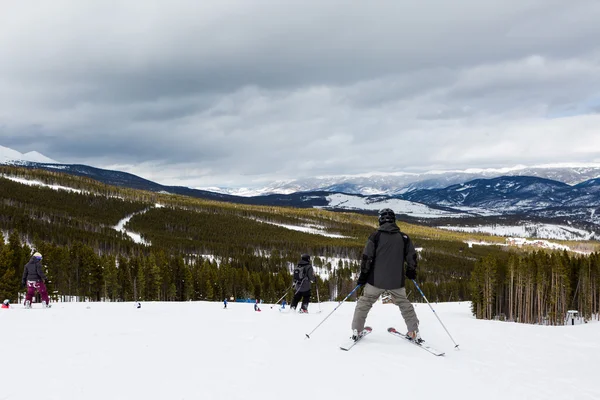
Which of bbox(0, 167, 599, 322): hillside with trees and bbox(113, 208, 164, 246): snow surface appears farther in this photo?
bbox(113, 208, 164, 246): snow surface

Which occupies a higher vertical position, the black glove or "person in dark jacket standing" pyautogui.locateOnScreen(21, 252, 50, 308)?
the black glove

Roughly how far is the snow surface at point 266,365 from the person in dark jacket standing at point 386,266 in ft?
3.60

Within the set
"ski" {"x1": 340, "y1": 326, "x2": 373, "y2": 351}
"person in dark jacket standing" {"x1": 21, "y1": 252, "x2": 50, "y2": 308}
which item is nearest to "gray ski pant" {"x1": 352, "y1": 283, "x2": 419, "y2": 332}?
"ski" {"x1": 340, "y1": 326, "x2": 373, "y2": 351}

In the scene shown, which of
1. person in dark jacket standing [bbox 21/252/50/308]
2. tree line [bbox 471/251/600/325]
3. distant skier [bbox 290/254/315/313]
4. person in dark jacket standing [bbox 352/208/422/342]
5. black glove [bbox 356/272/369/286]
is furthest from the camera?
tree line [bbox 471/251/600/325]

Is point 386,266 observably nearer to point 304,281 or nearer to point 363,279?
point 363,279

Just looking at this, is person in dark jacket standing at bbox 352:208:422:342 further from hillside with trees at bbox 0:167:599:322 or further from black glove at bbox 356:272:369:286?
hillside with trees at bbox 0:167:599:322

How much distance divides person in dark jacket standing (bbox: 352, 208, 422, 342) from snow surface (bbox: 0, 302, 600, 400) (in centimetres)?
110

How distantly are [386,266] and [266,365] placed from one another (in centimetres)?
378

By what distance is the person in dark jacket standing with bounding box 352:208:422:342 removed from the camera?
8.98 meters

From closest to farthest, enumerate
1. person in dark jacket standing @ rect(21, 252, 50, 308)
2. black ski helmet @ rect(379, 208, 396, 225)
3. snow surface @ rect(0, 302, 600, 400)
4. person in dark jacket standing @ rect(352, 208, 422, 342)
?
snow surface @ rect(0, 302, 600, 400) < person in dark jacket standing @ rect(352, 208, 422, 342) < black ski helmet @ rect(379, 208, 396, 225) < person in dark jacket standing @ rect(21, 252, 50, 308)

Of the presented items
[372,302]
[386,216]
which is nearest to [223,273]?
[372,302]

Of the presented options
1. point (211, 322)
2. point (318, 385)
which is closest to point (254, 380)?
point (318, 385)

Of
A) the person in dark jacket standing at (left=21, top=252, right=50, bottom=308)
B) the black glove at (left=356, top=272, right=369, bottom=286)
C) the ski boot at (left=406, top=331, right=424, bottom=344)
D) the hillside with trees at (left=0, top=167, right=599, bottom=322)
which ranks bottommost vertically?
the hillside with trees at (left=0, top=167, right=599, bottom=322)

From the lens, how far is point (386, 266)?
9.01m
